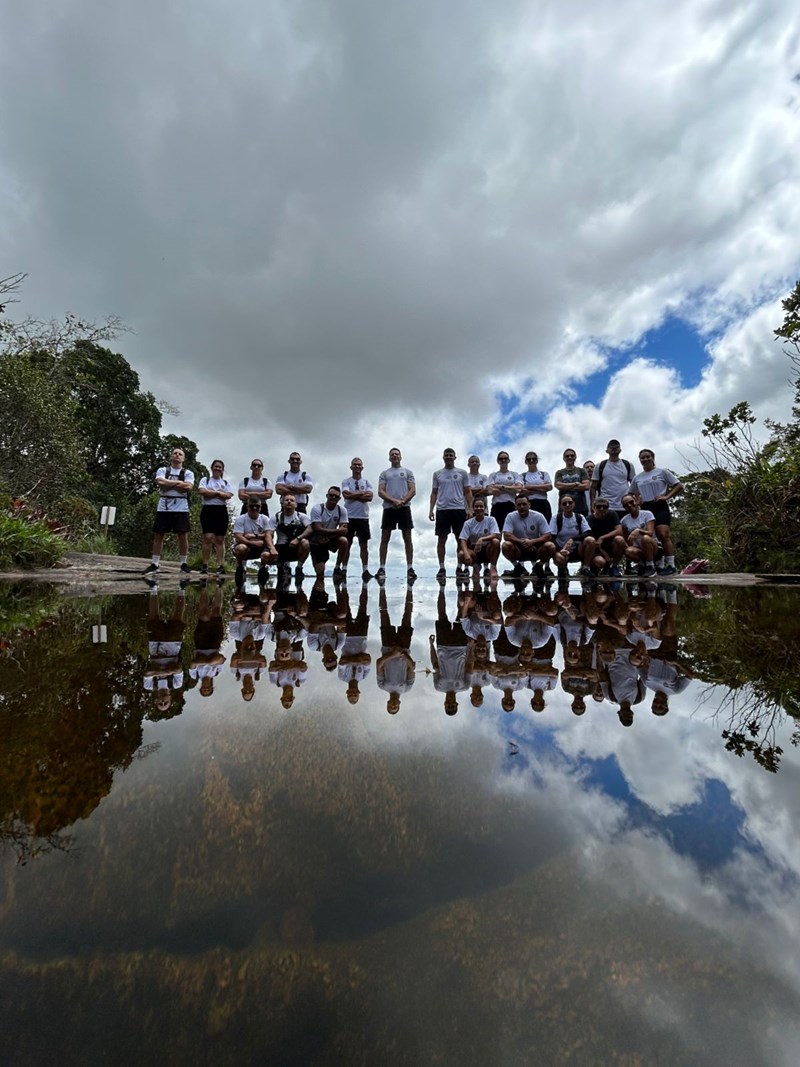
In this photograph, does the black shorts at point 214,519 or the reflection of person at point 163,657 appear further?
the black shorts at point 214,519

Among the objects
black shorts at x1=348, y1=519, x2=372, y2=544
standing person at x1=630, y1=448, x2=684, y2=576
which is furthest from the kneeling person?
standing person at x1=630, y1=448, x2=684, y2=576

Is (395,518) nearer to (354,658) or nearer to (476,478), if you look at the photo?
(476,478)

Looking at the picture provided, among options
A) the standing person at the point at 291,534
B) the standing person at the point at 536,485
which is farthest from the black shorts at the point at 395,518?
the standing person at the point at 536,485

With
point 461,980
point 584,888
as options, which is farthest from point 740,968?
point 461,980

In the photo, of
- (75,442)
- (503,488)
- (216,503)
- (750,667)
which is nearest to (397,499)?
(503,488)

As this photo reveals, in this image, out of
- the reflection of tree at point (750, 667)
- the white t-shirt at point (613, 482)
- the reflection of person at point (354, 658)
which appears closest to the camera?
the reflection of tree at point (750, 667)

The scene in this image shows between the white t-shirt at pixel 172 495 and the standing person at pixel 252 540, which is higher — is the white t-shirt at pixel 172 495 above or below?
above

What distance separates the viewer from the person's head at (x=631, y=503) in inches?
284

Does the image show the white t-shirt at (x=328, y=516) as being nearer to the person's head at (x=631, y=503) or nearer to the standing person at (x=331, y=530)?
the standing person at (x=331, y=530)

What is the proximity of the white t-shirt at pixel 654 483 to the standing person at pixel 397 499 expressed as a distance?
3367mm

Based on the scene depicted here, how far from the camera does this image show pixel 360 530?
319 inches

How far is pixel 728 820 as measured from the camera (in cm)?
94

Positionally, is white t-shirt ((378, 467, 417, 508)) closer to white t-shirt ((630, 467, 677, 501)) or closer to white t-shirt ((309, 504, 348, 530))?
white t-shirt ((309, 504, 348, 530))

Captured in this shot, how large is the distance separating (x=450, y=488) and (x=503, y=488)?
83cm
